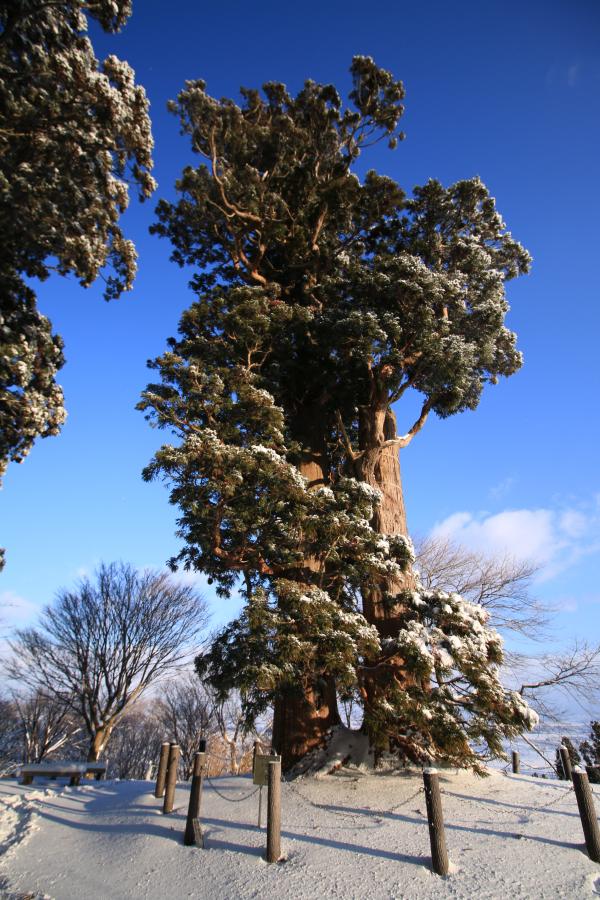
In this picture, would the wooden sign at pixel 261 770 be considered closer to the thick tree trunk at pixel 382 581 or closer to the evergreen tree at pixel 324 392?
the evergreen tree at pixel 324 392

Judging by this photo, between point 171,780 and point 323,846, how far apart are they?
7.95 feet

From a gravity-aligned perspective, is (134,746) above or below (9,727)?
below

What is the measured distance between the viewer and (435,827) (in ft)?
12.3

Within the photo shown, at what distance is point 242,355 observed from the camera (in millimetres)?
9258

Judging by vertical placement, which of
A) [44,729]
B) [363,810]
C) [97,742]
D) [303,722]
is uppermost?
[303,722]

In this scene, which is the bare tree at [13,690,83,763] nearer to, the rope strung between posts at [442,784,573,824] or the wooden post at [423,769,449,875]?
the rope strung between posts at [442,784,573,824]

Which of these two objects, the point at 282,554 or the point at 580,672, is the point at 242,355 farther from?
the point at 580,672

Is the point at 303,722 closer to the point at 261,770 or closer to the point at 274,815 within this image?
the point at 261,770

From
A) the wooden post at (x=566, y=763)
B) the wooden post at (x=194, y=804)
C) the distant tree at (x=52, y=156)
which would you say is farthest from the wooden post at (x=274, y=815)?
the wooden post at (x=566, y=763)

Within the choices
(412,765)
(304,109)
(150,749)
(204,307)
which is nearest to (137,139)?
(204,307)

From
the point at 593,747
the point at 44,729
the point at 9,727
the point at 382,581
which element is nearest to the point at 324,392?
the point at 382,581

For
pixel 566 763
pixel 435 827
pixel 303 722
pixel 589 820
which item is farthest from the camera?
pixel 566 763

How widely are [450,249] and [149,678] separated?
15153 mm

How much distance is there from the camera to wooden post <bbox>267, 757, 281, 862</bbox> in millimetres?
3975
